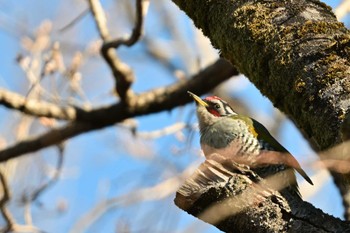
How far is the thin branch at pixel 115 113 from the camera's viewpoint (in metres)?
5.86

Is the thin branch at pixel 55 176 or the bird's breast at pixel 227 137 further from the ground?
the bird's breast at pixel 227 137

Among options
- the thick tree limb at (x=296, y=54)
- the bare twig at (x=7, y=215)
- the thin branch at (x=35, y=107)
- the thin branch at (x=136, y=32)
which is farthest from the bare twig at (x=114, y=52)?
the thick tree limb at (x=296, y=54)

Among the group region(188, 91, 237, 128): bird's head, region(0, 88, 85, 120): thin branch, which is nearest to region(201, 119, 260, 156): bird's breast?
region(188, 91, 237, 128): bird's head

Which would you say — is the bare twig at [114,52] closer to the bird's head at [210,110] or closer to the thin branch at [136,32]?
the thin branch at [136,32]

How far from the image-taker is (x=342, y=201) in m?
4.68

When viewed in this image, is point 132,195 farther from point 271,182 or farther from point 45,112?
point 271,182

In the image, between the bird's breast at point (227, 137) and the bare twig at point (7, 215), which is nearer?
the bird's breast at point (227, 137)

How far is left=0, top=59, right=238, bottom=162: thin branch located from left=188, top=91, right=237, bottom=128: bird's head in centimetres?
85

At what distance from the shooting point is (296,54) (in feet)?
9.04

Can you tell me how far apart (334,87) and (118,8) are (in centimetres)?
865

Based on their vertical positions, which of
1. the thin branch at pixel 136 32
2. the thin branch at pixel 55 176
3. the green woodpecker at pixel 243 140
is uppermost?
the thin branch at pixel 136 32

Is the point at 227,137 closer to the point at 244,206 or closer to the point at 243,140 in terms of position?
the point at 243,140

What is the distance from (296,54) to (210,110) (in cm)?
209

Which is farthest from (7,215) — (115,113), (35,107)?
(115,113)
